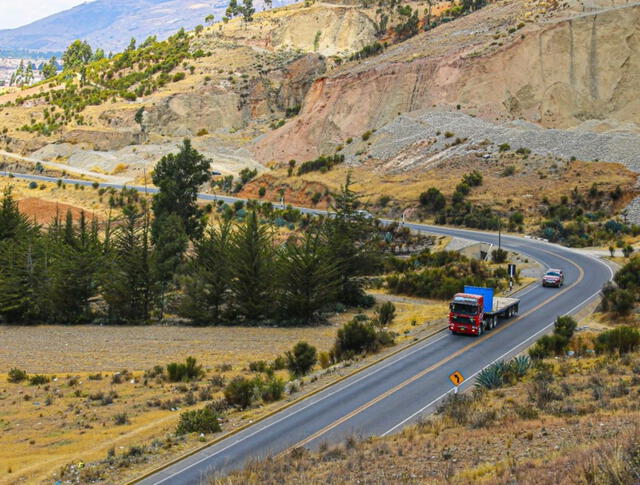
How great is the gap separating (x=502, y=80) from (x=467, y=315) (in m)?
55.2

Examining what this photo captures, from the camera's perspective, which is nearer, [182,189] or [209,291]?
[209,291]

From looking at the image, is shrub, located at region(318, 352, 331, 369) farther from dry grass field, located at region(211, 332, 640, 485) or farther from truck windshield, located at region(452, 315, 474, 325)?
dry grass field, located at region(211, 332, 640, 485)

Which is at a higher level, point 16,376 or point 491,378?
point 491,378

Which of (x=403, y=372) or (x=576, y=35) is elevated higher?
(x=576, y=35)

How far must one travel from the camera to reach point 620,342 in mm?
24641

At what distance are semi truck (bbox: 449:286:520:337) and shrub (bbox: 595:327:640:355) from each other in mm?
5617

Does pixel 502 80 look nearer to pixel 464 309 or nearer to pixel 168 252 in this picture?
pixel 168 252

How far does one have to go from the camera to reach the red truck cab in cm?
2956

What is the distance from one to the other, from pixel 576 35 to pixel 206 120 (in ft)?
185

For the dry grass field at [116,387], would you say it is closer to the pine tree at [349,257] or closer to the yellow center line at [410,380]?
the pine tree at [349,257]

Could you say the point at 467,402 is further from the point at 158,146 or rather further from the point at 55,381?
the point at 158,146

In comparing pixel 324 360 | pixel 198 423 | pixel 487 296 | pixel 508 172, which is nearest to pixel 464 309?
pixel 487 296

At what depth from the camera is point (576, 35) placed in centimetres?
7812

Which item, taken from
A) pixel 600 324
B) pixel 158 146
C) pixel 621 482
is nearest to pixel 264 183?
pixel 158 146
